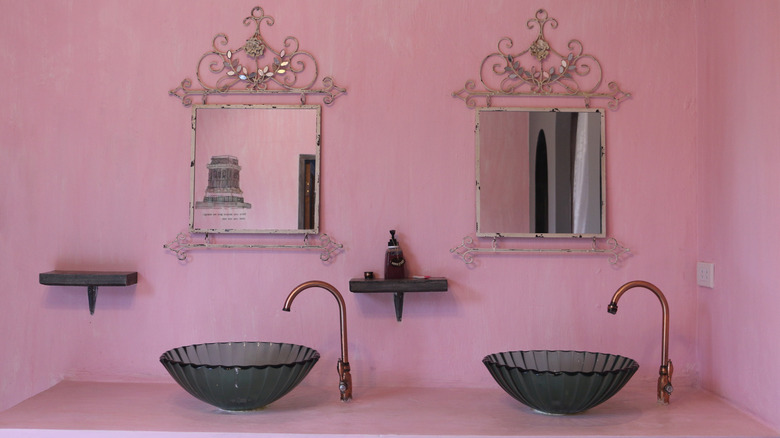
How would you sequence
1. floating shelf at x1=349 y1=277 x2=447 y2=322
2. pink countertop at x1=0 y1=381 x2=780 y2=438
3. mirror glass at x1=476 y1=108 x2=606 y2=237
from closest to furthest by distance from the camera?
pink countertop at x1=0 y1=381 x2=780 y2=438 → floating shelf at x1=349 y1=277 x2=447 y2=322 → mirror glass at x1=476 y1=108 x2=606 y2=237

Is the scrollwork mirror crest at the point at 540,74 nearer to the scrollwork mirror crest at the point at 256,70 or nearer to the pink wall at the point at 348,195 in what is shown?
the pink wall at the point at 348,195

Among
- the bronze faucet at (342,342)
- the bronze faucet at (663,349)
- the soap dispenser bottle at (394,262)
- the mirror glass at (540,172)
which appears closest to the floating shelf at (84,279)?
the bronze faucet at (342,342)

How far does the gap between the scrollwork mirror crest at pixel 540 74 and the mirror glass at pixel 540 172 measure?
0.06 metres

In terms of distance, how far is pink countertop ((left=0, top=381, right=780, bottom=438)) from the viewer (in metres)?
1.78

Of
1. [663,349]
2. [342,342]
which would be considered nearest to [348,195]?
[342,342]

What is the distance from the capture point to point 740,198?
1.99m

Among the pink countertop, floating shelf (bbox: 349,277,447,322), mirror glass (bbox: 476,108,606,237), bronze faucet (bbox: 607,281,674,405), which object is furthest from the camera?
mirror glass (bbox: 476,108,606,237)

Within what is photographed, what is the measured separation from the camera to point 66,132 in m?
2.31

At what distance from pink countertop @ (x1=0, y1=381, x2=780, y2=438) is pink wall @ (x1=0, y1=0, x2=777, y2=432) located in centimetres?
16

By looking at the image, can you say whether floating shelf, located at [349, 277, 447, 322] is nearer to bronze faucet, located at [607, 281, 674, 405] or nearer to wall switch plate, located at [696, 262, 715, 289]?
bronze faucet, located at [607, 281, 674, 405]

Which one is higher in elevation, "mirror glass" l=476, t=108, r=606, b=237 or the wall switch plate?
"mirror glass" l=476, t=108, r=606, b=237

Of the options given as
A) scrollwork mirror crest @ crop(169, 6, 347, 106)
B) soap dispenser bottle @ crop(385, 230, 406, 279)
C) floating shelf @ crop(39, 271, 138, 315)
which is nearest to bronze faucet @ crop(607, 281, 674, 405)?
soap dispenser bottle @ crop(385, 230, 406, 279)

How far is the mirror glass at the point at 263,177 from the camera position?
229 cm

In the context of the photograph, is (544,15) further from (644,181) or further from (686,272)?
(686,272)
